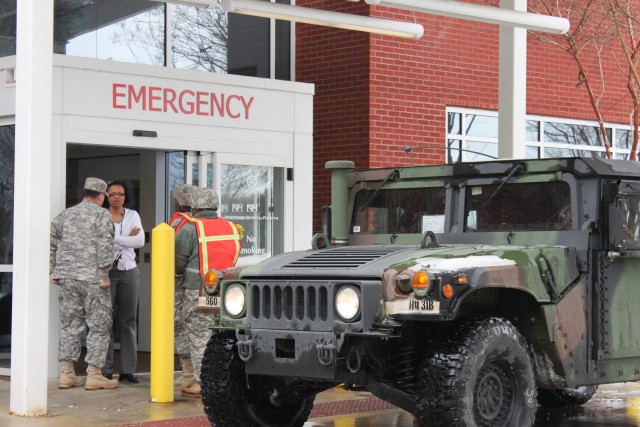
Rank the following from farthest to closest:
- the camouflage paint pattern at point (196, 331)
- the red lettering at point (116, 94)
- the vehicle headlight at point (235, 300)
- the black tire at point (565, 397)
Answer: the red lettering at point (116, 94) → the camouflage paint pattern at point (196, 331) → the black tire at point (565, 397) → the vehicle headlight at point (235, 300)

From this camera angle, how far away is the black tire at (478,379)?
677cm

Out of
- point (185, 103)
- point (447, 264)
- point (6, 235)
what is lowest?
point (447, 264)

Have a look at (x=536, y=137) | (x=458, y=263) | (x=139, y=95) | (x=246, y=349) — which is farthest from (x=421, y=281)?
(x=536, y=137)

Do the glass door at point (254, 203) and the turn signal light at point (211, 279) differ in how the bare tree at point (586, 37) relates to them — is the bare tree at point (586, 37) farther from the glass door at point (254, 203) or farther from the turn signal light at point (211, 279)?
the turn signal light at point (211, 279)

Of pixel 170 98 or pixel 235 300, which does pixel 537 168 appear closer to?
pixel 235 300

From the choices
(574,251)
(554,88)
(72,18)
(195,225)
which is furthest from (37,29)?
(554,88)

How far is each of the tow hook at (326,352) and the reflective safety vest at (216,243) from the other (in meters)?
3.30

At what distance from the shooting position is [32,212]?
29.6 ft

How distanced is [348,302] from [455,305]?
63cm

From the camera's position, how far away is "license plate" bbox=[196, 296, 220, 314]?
816cm

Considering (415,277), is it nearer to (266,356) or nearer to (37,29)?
(266,356)

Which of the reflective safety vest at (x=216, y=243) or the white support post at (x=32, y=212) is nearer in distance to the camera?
the white support post at (x=32, y=212)

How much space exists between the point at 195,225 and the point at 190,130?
7.61 ft

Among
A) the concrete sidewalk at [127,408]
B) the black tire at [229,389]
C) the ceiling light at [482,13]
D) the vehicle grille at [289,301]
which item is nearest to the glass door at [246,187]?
the concrete sidewalk at [127,408]
